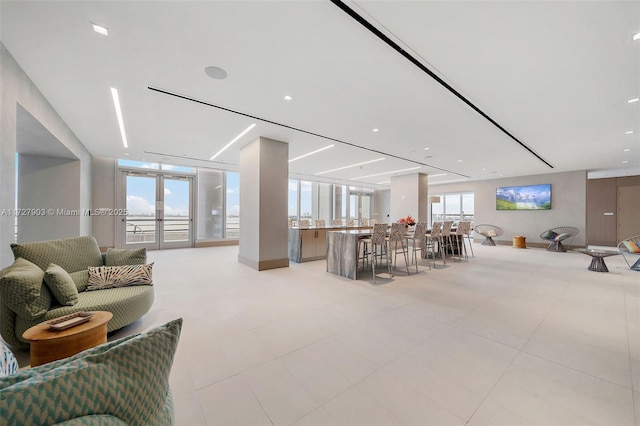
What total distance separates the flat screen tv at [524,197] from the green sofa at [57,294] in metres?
12.3

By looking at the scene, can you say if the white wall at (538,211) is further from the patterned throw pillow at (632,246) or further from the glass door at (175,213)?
the glass door at (175,213)

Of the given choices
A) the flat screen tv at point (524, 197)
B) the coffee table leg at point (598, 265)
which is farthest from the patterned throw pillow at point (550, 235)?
the coffee table leg at point (598, 265)

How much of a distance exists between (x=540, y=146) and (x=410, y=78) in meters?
4.94

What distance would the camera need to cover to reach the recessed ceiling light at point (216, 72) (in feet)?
9.40

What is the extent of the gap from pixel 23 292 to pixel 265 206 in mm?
3723

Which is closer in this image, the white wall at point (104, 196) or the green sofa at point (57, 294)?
the green sofa at point (57, 294)

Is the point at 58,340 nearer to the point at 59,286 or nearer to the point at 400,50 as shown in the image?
the point at 59,286

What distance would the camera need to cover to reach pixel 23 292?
6.34ft

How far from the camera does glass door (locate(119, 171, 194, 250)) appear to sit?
794cm

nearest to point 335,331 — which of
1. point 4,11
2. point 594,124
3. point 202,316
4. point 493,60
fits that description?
point 202,316

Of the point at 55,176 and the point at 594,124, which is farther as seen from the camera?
the point at 55,176

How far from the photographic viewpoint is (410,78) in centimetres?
301

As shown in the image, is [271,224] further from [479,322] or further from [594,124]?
[594,124]

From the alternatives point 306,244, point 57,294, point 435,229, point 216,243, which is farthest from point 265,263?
point 216,243
